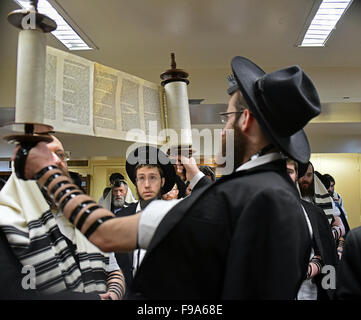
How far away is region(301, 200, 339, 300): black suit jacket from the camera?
2.16m

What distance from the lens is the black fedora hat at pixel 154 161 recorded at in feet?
8.16

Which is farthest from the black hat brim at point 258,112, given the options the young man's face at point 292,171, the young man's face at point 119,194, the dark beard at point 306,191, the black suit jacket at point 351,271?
A: the young man's face at point 119,194

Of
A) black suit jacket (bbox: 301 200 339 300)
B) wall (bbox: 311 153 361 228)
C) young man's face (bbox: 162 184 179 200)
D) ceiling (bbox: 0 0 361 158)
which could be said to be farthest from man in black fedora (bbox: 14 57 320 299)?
wall (bbox: 311 153 361 228)

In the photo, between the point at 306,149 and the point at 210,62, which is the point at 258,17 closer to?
the point at 210,62

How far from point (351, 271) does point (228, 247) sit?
0.53 m

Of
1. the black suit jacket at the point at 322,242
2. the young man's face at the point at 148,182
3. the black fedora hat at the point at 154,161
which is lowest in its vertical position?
the black suit jacket at the point at 322,242

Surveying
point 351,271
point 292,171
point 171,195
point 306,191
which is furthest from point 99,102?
point 306,191

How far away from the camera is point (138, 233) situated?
91 centimetres

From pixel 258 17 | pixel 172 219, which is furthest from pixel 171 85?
pixel 258 17

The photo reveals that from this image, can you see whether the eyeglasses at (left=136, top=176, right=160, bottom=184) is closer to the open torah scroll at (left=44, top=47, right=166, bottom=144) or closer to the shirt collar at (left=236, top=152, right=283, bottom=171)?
the open torah scroll at (left=44, top=47, right=166, bottom=144)

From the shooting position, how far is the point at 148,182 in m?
2.39

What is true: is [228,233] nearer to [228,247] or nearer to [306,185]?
[228,247]

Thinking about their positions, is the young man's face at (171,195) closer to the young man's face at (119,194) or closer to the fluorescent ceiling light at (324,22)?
the young man's face at (119,194)

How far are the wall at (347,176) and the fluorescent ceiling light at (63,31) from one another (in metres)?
5.76
